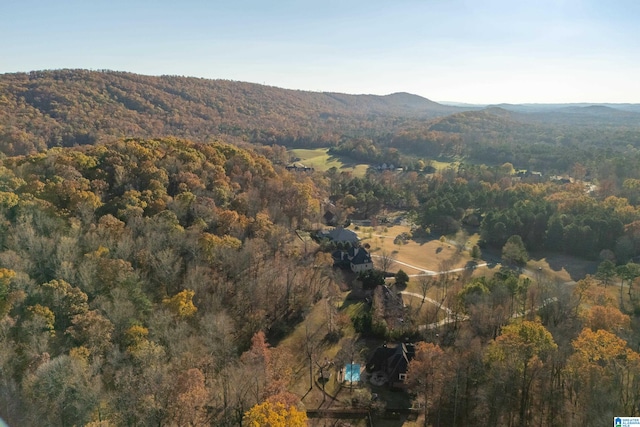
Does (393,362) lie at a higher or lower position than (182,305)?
lower

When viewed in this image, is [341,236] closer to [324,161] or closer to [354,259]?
[354,259]

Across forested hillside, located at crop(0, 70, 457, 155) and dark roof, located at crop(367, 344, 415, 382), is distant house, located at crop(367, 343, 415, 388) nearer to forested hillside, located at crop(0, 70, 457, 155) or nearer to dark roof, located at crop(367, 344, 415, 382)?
dark roof, located at crop(367, 344, 415, 382)

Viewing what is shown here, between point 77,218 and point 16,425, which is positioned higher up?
point 77,218

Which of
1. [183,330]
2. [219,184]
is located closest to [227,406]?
[183,330]

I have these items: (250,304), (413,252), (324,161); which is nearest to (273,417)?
(250,304)

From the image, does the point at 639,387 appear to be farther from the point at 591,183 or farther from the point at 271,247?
the point at 591,183
